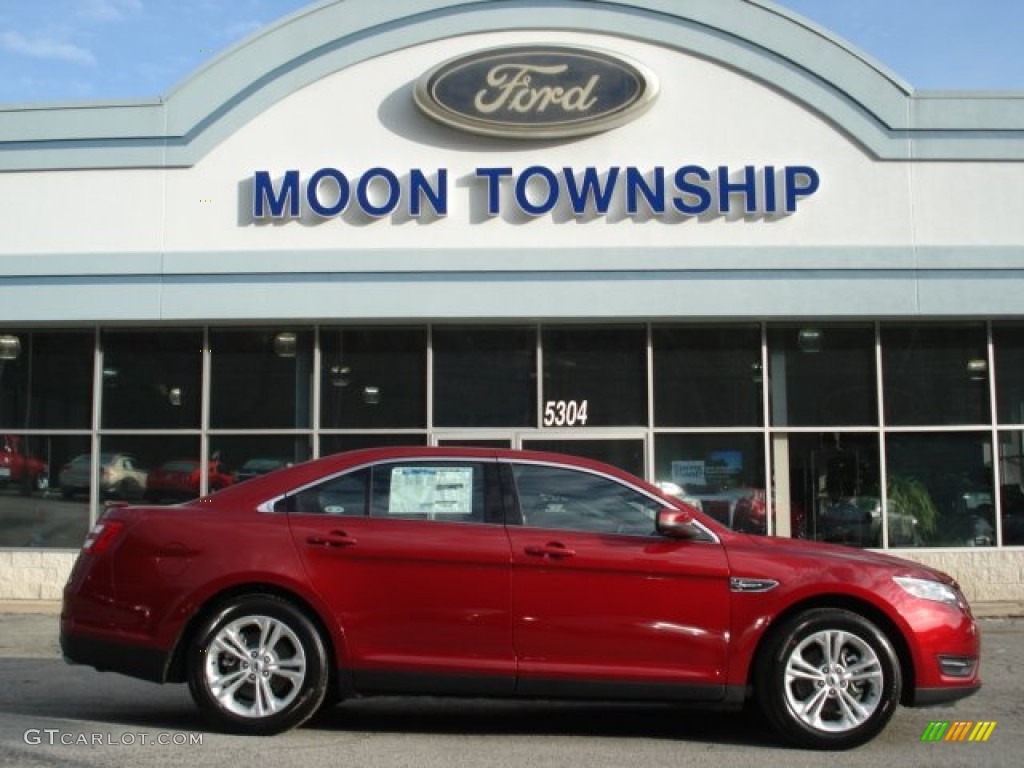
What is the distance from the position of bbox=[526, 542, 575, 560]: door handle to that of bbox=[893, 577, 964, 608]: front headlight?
1.79m

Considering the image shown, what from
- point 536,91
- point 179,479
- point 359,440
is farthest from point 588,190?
point 179,479

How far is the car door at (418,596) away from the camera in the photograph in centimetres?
602

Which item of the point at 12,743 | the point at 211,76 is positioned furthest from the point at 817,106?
the point at 12,743

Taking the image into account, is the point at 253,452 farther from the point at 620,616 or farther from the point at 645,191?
the point at 620,616

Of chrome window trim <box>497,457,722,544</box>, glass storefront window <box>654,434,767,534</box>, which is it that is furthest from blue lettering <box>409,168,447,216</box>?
chrome window trim <box>497,457,722,544</box>

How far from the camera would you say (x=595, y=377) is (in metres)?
13.6

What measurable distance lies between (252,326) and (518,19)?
4958 mm

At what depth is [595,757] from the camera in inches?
231

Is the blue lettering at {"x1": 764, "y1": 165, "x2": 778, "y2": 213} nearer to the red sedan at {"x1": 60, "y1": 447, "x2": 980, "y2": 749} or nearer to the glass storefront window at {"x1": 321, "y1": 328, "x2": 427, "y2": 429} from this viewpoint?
the glass storefront window at {"x1": 321, "y1": 328, "x2": 427, "y2": 429}

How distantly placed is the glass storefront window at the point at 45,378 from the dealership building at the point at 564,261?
0.45 m

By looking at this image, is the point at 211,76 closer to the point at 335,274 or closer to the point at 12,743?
the point at 335,274

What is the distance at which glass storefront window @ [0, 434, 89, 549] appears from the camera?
545 inches

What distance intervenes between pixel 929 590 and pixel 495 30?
954 centimetres

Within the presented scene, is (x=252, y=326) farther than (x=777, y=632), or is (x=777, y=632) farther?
(x=252, y=326)
